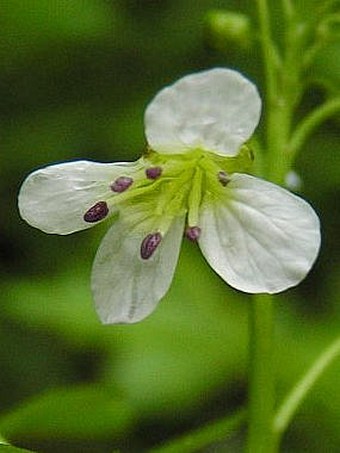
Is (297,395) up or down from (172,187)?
down

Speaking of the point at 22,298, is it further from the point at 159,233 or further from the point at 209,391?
the point at 159,233

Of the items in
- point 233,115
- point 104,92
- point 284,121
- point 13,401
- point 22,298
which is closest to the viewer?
point 233,115

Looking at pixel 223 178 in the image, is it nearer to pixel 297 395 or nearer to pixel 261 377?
pixel 261 377

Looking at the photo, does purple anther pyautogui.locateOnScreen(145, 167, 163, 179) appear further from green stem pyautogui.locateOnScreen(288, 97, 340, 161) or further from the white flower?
green stem pyautogui.locateOnScreen(288, 97, 340, 161)

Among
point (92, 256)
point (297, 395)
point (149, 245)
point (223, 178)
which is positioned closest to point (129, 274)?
point (149, 245)

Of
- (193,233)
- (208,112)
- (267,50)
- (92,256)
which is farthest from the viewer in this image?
(92,256)

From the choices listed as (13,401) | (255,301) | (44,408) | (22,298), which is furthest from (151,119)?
(13,401)

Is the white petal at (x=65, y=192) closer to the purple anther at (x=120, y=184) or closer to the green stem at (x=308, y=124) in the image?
the purple anther at (x=120, y=184)
